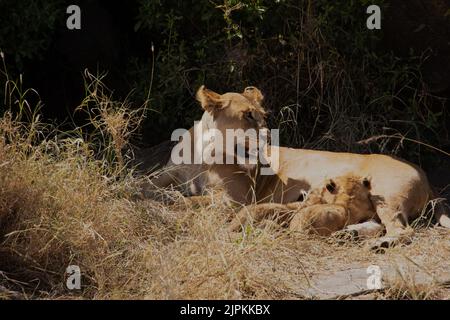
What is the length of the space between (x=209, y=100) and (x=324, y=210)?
3.77ft

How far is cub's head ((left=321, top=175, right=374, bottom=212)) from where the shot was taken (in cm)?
604

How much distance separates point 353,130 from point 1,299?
3444 mm

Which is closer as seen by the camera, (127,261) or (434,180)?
(127,261)

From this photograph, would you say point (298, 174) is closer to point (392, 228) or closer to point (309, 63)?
point (392, 228)

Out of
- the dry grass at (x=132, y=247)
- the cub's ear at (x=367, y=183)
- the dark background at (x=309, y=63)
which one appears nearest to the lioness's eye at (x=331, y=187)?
the cub's ear at (x=367, y=183)

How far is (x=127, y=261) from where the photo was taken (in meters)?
5.05

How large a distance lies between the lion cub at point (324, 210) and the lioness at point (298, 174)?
98 millimetres

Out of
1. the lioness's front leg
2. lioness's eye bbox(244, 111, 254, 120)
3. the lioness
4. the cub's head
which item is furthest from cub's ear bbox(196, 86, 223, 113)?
the lioness's front leg

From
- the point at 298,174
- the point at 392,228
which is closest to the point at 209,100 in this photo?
the point at 298,174

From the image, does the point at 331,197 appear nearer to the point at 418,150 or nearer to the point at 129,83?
the point at 418,150

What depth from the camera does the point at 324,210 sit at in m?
5.80

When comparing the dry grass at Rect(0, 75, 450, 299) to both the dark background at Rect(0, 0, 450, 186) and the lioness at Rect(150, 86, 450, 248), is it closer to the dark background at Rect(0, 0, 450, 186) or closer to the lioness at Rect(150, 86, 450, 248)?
the lioness at Rect(150, 86, 450, 248)

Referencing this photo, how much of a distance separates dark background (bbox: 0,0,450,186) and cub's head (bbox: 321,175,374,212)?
0.93 meters
